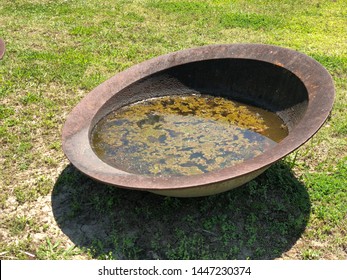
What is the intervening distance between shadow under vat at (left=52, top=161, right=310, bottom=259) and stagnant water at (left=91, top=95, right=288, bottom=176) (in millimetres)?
267

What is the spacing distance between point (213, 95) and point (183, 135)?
0.72m

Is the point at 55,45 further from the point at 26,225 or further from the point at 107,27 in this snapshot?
the point at 26,225

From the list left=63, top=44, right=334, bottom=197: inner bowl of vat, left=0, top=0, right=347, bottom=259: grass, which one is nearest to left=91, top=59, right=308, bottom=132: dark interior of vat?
left=63, top=44, right=334, bottom=197: inner bowl of vat

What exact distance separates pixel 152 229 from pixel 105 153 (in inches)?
27.6

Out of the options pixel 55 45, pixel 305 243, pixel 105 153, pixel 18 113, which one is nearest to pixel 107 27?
pixel 55 45

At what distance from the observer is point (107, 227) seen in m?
3.12

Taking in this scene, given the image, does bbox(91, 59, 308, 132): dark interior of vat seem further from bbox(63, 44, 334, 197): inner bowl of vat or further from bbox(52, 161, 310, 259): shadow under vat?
bbox(52, 161, 310, 259): shadow under vat

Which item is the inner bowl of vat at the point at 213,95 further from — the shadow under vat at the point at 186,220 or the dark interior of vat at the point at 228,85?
the shadow under vat at the point at 186,220

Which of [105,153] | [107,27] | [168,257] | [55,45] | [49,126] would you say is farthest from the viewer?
[107,27]

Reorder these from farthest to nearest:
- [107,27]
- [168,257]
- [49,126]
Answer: [107,27] → [49,126] → [168,257]

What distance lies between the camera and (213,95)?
13.6 feet

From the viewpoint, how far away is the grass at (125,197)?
117 inches

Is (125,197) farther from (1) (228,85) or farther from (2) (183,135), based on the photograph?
(1) (228,85)

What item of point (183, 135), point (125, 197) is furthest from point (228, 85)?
point (125, 197)
